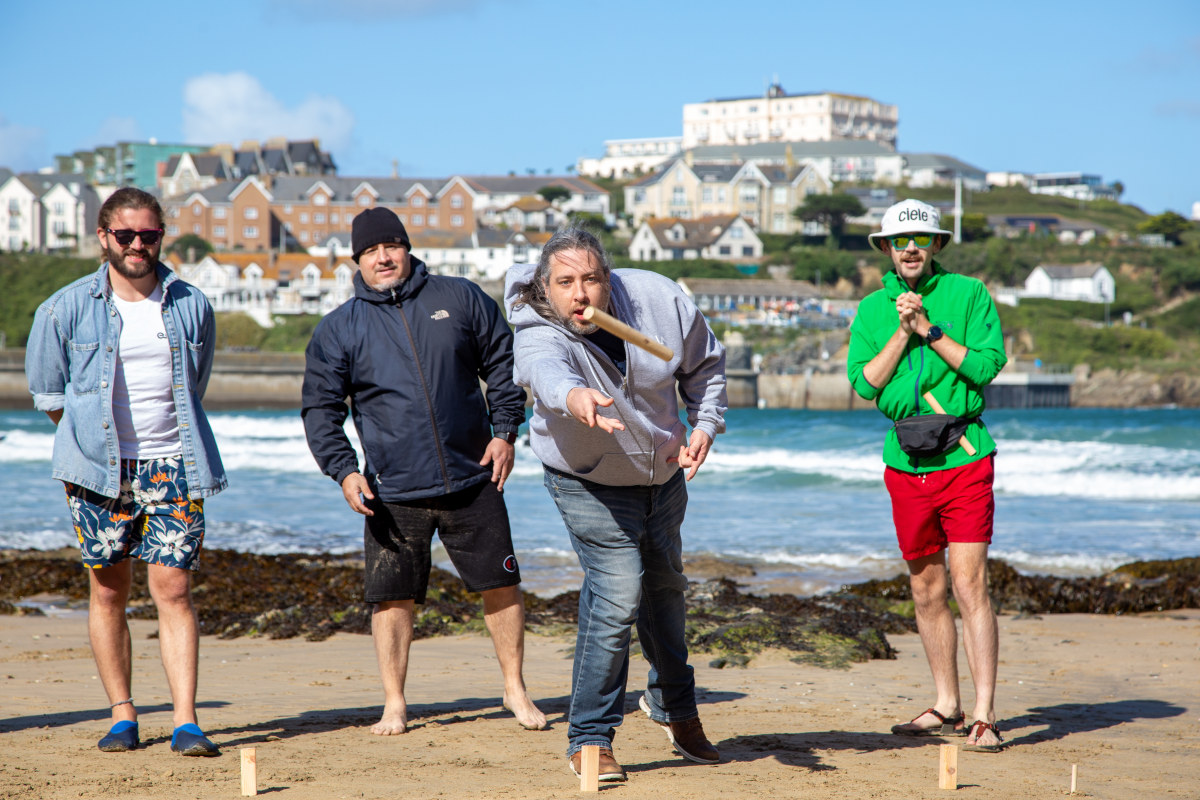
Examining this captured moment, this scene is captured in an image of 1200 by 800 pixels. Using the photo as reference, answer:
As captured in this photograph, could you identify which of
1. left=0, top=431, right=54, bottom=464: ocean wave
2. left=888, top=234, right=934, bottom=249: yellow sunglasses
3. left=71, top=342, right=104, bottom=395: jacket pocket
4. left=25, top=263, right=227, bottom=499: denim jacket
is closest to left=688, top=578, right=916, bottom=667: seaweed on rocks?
left=888, top=234, right=934, bottom=249: yellow sunglasses

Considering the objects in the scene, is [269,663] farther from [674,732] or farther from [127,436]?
[674,732]

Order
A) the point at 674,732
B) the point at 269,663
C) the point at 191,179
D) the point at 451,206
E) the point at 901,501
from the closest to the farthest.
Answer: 1. the point at 674,732
2. the point at 901,501
3. the point at 269,663
4. the point at 451,206
5. the point at 191,179

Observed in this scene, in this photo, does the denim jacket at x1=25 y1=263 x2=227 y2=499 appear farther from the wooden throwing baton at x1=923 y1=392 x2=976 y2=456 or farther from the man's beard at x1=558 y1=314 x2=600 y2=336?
the wooden throwing baton at x1=923 y1=392 x2=976 y2=456

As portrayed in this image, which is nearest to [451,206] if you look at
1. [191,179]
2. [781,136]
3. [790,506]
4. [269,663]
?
[191,179]

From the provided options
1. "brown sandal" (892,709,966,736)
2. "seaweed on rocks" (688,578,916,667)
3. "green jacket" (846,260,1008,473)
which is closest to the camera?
"green jacket" (846,260,1008,473)

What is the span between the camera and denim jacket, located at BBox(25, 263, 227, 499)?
12.5 feet

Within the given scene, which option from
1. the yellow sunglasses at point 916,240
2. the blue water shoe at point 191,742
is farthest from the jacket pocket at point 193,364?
the yellow sunglasses at point 916,240

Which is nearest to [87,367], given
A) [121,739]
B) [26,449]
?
[121,739]

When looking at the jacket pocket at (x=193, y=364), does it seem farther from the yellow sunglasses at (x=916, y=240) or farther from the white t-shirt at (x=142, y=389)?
the yellow sunglasses at (x=916, y=240)

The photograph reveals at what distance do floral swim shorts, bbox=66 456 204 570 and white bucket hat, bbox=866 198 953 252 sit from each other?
272 centimetres

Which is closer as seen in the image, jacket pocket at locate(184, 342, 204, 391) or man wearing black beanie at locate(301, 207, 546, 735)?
jacket pocket at locate(184, 342, 204, 391)

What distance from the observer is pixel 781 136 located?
162750mm

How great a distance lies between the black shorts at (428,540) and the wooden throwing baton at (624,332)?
128 cm

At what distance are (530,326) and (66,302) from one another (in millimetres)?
1746
